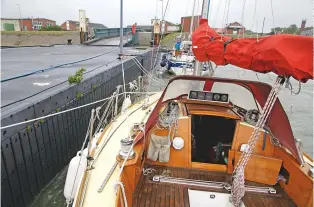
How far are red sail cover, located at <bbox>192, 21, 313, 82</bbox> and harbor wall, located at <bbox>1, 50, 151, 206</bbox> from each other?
10.2 feet

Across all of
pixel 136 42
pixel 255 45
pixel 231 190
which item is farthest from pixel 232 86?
pixel 136 42

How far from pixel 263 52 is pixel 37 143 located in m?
4.08

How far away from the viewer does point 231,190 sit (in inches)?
116

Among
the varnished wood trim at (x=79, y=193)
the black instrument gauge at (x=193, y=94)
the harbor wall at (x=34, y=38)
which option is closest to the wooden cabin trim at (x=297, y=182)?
the black instrument gauge at (x=193, y=94)

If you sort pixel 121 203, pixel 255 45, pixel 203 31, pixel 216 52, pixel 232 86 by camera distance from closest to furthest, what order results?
pixel 121 203
pixel 255 45
pixel 216 52
pixel 203 31
pixel 232 86

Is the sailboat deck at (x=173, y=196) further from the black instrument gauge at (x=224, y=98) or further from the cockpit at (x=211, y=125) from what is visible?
the black instrument gauge at (x=224, y=98)

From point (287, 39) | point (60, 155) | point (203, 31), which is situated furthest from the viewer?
point (60, 155)

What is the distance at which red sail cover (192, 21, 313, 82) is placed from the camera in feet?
6.35

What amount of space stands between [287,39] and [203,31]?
124 cm

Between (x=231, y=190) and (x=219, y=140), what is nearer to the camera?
(x=231, y=190)

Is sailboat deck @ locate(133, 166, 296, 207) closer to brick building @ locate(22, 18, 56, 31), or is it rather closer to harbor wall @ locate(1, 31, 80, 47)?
harbor wall @ locate(1, 31, 80, 47)

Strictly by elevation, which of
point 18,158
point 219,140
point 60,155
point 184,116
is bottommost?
point 60,155

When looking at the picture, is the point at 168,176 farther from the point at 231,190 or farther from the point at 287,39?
the point at 287,39

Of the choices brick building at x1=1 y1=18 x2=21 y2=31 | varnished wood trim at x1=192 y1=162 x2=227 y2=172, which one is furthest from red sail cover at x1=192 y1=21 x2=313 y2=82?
brick building at x1=1 y1=18 x2=21 y2=31
